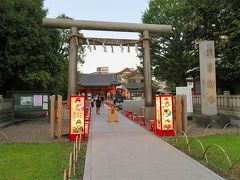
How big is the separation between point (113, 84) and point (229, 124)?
62.6m

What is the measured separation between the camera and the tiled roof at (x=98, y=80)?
8244 centimetres

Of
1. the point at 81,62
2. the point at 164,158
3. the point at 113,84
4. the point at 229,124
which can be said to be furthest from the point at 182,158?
the point at 113,84

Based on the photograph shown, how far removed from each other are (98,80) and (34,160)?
73.8 metres

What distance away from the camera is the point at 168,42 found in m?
44.9

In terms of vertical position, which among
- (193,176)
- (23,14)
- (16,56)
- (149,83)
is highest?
(23,14)

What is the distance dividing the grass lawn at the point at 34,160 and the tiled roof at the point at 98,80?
67884mm

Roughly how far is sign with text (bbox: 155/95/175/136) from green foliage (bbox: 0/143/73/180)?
4485 mm

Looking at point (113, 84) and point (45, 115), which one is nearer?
point (45, 115)

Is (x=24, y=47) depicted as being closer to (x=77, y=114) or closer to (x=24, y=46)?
(x=24, y=46)

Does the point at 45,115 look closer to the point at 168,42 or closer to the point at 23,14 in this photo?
the point at 23,14

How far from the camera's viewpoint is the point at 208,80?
20594 millimetres

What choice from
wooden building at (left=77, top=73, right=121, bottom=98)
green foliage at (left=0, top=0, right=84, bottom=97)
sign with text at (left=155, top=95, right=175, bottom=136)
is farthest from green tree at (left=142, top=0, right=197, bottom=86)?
wooden building at (left=77, top=73, right=121, bottom=98)

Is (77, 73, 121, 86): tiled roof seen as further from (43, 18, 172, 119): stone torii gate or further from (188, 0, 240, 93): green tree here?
(43, 18, 172, 119): stone torii gate

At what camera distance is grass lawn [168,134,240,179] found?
9199 mm
